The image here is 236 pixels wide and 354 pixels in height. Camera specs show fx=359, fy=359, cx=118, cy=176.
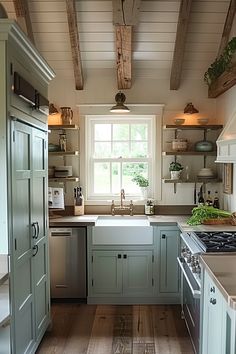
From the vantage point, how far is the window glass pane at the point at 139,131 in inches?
186

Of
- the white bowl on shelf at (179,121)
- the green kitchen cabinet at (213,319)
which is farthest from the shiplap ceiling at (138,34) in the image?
the green kitchen cabinet at (213,319)

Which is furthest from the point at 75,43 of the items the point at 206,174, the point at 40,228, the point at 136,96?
the point at 206,174

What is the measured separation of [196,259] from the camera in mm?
2744

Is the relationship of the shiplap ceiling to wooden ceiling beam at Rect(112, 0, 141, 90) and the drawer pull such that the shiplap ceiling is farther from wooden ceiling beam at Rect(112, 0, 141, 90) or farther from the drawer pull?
the drawer pull

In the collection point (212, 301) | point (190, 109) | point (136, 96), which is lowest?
point (212, 301)

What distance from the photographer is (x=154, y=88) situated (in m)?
4.56

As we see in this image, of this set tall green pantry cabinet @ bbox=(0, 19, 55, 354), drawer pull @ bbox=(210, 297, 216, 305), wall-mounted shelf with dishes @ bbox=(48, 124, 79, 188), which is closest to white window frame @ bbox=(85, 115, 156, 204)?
wall-mounted shelf with dishes @ bbox=(48, 124, 79, 188)

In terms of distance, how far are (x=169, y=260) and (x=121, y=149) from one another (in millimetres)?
1594

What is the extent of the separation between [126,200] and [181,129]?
1146mm

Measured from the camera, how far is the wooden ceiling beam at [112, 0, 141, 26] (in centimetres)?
307

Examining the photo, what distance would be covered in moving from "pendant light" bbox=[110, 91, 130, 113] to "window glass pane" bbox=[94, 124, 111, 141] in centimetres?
46

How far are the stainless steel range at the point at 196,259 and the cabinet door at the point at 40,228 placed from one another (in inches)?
48.2

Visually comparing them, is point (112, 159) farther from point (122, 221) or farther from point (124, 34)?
point (124, 34)

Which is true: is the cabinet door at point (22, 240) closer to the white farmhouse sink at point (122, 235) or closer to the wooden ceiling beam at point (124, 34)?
the white farmhouse sink at point (122, 235)
